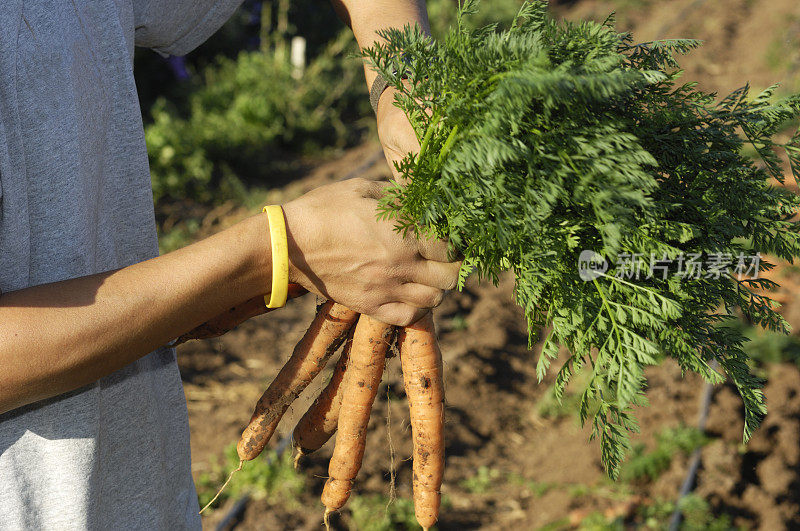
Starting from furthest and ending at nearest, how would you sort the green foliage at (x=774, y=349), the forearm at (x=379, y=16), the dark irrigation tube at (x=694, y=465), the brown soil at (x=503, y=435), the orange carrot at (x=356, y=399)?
the green foliage at (x=774, y=349) < the brown soil at (x=503, y=435) < the dark irrigation tube at (x=694, y=465) < the orange carrot at (x=356, y=399) < the forearm at (x=379, y=16)

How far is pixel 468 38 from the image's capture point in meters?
1.66

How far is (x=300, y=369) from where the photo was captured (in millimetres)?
2350

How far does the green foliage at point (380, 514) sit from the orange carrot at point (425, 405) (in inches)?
45.6

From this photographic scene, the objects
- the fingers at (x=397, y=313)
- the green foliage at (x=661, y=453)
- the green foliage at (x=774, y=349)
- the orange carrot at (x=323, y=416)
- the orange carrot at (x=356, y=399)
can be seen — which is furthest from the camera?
the green foliage at (x=774, y=349)

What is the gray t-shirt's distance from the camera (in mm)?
1385

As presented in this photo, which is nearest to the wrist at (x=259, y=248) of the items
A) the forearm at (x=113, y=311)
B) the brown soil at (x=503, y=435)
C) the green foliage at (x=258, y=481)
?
the forearm at (x=113, y=311)

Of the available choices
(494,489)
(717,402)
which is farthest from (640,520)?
(717,402)

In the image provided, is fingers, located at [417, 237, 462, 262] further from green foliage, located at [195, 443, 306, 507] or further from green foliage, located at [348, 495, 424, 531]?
green foliage, located at [195, 443, 306, 507]

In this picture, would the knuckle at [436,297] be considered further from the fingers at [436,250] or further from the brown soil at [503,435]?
the brown soil at [503,435]

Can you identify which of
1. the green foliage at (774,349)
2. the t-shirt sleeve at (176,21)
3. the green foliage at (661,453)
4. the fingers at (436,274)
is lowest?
the green foliage at (661,453)

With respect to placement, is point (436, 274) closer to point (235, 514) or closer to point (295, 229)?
point (295, 229)

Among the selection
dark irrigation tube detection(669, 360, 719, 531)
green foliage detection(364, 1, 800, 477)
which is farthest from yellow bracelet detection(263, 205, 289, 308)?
dark irrigation tube detection(669, 360, 719, 531)

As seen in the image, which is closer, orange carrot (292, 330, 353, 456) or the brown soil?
orange carrot (292, 330, 353, 456)

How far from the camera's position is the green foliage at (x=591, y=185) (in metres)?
1.57
